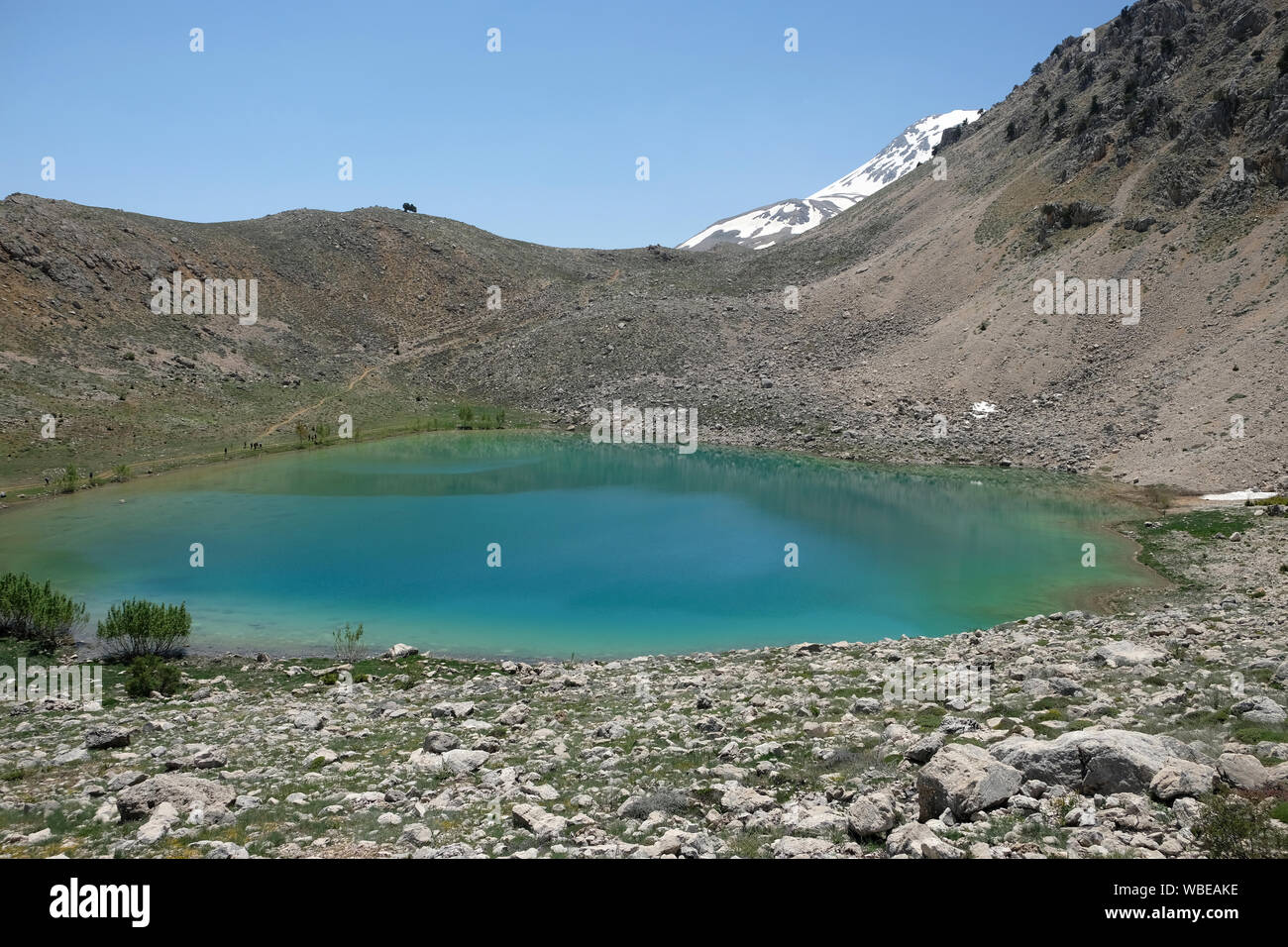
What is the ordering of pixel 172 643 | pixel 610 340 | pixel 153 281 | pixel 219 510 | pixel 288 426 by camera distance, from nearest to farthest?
pixel 172 643 < pixel 219 510 < pixel 288 426 < pixel 153 281 < pixel 610 340

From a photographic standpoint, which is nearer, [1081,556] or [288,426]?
[1081,556]

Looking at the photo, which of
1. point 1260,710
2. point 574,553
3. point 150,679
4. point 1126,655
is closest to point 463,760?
point 150,679

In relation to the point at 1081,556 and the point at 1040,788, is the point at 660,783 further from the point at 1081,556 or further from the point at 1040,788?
the point at 1081,556

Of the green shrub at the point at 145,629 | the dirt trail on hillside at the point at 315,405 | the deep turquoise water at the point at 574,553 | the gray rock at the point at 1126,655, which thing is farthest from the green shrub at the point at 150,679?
the dirt trail on hillside at the point at 315,405

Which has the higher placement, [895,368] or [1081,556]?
[895,368]

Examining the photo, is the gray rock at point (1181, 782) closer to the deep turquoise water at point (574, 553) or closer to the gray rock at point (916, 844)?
the gray rock at point (916, 844)
